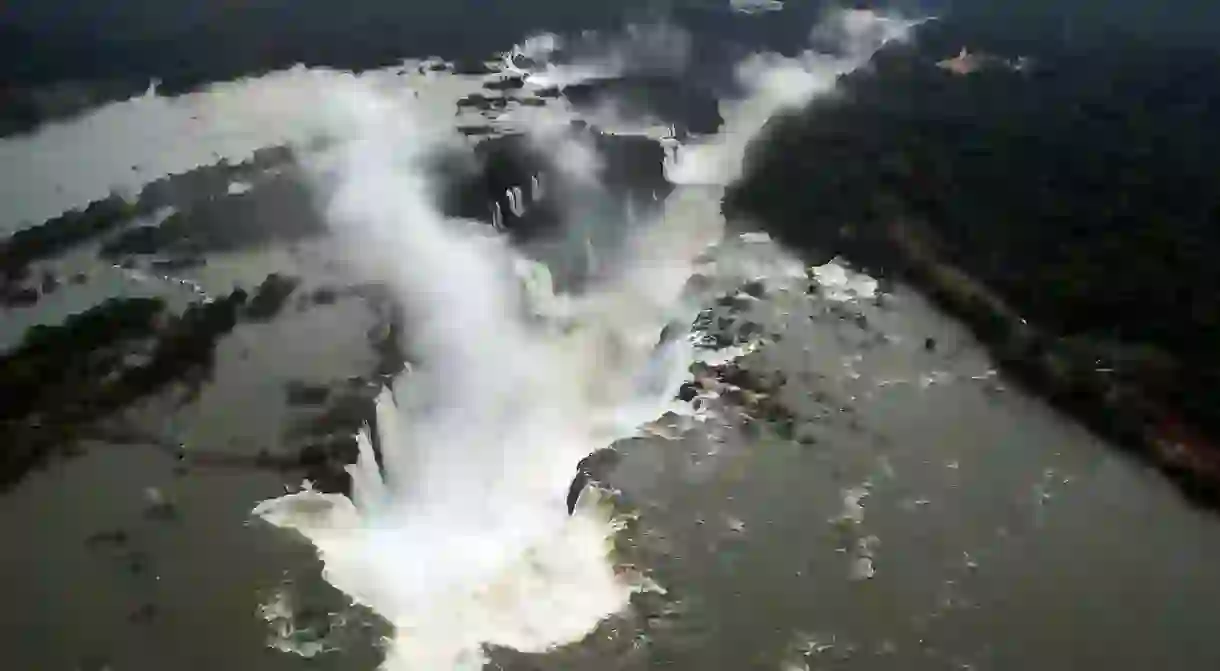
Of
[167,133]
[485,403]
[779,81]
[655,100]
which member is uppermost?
[167,133]

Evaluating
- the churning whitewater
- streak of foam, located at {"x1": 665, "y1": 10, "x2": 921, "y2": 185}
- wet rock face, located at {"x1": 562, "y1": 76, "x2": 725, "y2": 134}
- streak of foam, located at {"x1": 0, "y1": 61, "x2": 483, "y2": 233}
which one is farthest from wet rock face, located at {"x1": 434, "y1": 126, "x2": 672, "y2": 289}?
streak of foam, located at {"x1": 0, "y1": 61, "x2": 483, "y2": 233}

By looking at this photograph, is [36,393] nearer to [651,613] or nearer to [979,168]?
[651,613]

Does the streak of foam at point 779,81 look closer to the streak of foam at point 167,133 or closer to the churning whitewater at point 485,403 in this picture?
the churning whitewater at point 485,403

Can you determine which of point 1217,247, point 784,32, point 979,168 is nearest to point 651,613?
point 1217,247

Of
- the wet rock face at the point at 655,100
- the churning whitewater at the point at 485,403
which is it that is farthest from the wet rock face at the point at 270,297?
the wet rock face at the point at 655,100

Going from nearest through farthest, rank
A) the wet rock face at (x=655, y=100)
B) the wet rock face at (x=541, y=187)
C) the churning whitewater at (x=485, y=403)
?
1. the churning whitewater at (x=485, y=403)
2. the wet rock face at (x=541, y=187)
3. the wet rock face at (x=655, y=100)

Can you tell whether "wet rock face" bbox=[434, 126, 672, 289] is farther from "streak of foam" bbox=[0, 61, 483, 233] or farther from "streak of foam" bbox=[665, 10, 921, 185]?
"streak of foam" bbox=[0, 61, 483, 233]

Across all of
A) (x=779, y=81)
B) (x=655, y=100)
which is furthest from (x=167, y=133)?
(x=779, y=81)

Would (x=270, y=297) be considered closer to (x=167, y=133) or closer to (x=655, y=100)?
(x=167, y=133)
